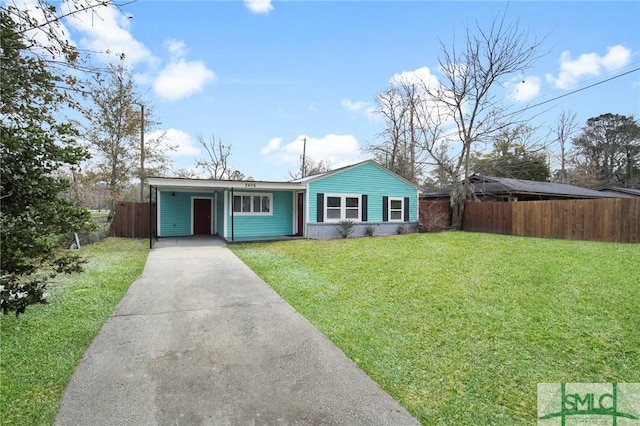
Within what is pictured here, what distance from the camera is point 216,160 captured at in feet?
93.6

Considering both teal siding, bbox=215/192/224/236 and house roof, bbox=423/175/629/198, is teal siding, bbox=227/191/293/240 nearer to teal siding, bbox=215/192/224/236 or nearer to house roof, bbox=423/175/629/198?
teal siding, bbox=215/192/224/236

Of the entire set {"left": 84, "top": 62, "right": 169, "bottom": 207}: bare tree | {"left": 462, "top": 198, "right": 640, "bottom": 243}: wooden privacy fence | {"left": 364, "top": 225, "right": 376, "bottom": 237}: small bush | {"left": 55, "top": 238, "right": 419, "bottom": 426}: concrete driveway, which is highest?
{"left": 84, "top": 62, "right": 169, "bottom": 207}: bare tree

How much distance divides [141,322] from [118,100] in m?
15.4

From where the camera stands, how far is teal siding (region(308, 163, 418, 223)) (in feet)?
46.3

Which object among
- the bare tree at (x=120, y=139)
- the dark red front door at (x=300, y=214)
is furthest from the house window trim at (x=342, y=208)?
the bare tree at (x=120, y=139)

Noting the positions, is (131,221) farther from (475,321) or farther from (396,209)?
(475,321)

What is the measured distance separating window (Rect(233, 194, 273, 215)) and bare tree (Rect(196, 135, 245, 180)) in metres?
15.0

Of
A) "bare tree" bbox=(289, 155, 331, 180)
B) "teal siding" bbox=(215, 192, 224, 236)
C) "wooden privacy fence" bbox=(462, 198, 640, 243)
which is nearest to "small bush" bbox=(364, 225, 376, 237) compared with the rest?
"wooden privacy fence" bbox=(462, 198, 640, 243)

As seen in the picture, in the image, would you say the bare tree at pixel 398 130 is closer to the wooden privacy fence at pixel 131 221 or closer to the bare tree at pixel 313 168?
the bare tree at pixel 313 168

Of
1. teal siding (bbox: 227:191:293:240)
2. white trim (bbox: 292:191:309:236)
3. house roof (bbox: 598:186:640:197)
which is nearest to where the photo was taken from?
teal siding (bbox: 227:191:293:240)

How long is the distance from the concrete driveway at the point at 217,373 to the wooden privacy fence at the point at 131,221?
34.8 ft

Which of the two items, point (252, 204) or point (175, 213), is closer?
point (252, 204)

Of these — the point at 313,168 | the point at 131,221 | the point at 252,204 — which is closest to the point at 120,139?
the point at 131,221

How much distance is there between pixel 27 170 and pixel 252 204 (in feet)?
38.0
